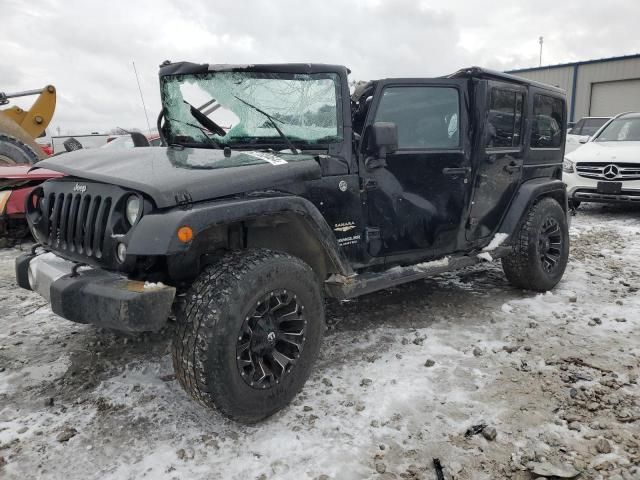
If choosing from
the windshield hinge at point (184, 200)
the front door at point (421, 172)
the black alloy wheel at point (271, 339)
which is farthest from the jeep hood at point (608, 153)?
the windshield hinge at point (184, 200)

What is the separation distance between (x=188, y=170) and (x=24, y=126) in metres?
9.97

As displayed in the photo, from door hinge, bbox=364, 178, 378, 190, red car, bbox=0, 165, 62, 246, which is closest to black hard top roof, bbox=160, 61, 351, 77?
door hinge, bbox=364, 178, 378, 190

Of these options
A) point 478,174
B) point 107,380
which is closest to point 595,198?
point 478,174

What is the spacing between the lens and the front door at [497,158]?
390 cm

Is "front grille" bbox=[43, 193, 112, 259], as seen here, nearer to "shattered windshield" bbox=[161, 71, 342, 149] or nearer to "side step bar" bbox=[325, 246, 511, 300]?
"shattered windshield" bbox=[161, 71, 342, 149]

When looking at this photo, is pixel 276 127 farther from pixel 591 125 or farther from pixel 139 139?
pixel 591 125

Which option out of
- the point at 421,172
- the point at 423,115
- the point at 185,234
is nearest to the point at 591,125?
the point at 423,115

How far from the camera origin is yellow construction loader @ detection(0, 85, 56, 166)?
830 centimetres

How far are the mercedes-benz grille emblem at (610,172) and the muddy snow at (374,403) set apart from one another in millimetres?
4228

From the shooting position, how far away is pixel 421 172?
11.6 ft

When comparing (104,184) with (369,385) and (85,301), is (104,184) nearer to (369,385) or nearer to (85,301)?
(85,301)

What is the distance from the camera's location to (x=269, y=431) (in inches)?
98.7

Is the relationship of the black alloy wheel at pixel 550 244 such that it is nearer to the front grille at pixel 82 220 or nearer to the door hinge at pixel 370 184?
the door hinge at pixel 370 184

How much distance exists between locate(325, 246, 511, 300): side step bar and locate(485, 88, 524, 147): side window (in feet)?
2.91
